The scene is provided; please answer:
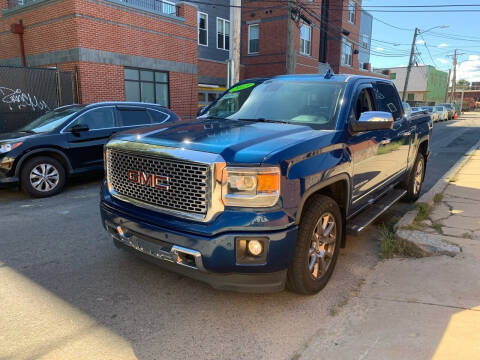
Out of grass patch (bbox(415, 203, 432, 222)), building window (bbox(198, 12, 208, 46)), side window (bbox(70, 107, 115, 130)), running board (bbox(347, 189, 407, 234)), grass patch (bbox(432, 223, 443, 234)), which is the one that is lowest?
grass patch (bbox(432, 223, 443, 234))

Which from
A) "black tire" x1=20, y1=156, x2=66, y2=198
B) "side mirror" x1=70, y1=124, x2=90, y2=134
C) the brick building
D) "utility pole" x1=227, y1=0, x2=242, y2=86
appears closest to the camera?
"black tire" x1=20, y1=156, x2=66, y2=198

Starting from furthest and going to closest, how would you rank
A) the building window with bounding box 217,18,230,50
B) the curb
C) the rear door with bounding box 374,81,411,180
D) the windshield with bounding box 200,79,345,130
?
the building window with bounding box 217,18,230,50 → the curb → the rear door with bounding box 374,81,411,180 → the windshield with bounding box 200,79,345,130

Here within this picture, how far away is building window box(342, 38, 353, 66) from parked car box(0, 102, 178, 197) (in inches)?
1132

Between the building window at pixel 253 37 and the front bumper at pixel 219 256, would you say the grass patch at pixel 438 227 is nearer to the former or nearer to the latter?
the front bumper at pixel 219 256

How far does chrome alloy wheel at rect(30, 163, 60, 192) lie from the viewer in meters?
6.91

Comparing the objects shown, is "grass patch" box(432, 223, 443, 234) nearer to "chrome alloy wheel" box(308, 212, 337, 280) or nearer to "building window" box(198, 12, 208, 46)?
"chrome alloy wheel" box(308, 212, 337, 280)

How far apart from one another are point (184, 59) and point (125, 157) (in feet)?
46.7

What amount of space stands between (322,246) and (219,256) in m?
1.12

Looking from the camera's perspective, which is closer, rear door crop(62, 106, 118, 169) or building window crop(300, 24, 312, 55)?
rear door crop(62, 106, 118, 169)

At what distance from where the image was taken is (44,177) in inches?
276

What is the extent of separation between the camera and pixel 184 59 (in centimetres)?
1659

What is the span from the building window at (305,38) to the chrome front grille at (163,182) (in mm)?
24917

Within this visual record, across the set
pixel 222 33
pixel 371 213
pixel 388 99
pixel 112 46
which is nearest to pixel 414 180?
pixel 388 99

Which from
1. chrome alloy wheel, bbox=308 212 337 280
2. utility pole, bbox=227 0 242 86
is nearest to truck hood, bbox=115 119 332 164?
chrome alloy wheel, bbox=308 212 337 280
